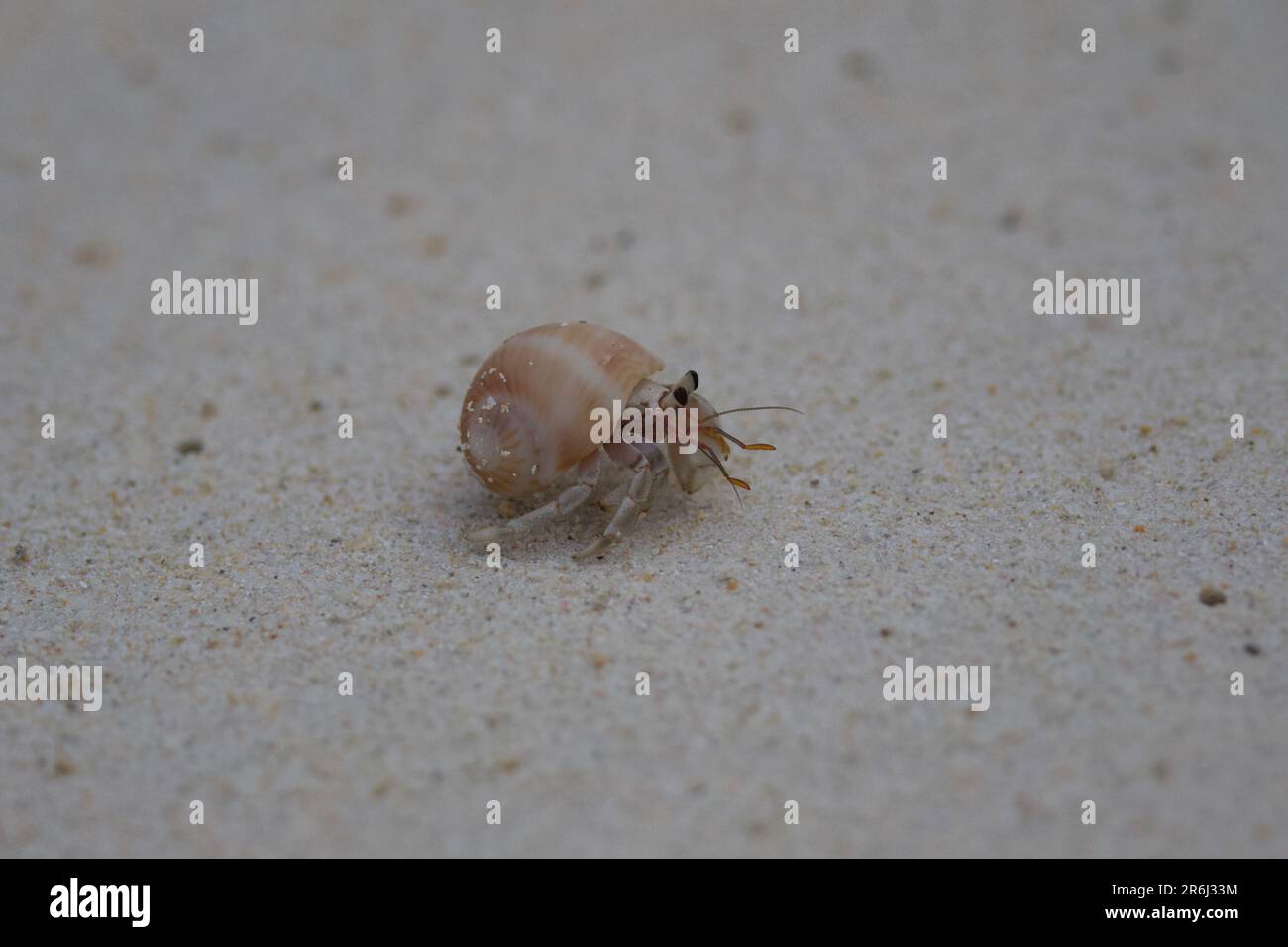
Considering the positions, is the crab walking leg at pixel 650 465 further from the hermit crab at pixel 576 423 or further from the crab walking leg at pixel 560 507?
the crab walking leg at pixel 560 507

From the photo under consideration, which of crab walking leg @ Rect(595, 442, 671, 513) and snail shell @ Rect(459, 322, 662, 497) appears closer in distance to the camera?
snail shell @ Rect(459, 322, 662, 497)

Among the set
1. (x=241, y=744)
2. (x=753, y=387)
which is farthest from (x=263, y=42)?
(x=241, y=744)

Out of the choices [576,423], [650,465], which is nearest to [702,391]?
[650,465]

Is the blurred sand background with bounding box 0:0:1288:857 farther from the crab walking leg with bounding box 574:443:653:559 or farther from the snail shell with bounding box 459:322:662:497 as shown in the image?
the snail shell with bounding box 459:322:662:497

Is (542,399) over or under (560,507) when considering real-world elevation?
over

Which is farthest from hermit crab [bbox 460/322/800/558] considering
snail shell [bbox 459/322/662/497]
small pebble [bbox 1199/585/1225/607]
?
small pebble [bbox 1199/585/1225/607]

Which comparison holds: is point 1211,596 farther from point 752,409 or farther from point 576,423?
point 576,423
